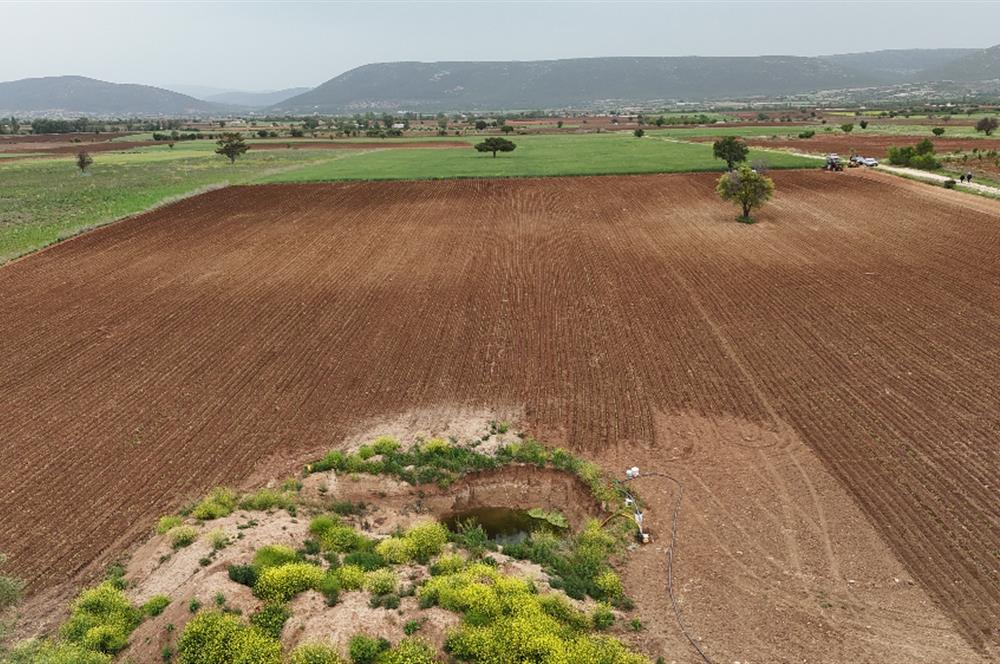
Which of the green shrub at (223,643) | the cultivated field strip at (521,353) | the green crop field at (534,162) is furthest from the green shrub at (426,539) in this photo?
the green crop field at (534,162)

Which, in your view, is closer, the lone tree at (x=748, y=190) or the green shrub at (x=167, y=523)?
the green shrub at (x=167, y=523)

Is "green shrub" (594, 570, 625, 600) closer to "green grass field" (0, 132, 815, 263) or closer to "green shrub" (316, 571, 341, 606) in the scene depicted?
"green shrub" (316, 571, 341, 606)

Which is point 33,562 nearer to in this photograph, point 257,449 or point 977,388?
point 257,449

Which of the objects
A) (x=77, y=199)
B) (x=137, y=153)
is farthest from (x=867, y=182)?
(x=137, y=153)

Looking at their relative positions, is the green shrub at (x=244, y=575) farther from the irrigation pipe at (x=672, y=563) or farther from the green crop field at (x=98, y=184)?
the green crop field at (x=98, y=184)

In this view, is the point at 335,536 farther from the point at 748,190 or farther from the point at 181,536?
the point at 748,190

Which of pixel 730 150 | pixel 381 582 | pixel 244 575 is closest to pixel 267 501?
pixel 244 575

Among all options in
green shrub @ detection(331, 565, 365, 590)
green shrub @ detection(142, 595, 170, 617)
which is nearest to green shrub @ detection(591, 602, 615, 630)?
green shrub @ detection(331, 565, 365, 590)
